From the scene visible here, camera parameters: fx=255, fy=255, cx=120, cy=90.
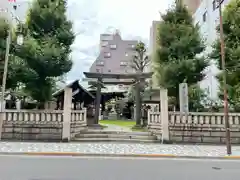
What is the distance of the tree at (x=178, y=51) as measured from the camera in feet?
47.9

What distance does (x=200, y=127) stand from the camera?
1361cm

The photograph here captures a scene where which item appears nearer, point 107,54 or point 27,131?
point 27,131

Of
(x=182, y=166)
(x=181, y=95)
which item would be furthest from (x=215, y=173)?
(x=181, y=95)

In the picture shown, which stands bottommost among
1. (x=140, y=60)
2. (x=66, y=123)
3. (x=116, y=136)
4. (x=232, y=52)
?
(x=116, y=136)

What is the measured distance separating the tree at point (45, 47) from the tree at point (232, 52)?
8606mm

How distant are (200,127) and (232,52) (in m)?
4.48

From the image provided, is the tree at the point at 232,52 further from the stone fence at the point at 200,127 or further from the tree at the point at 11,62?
the tree at the point at 11,62

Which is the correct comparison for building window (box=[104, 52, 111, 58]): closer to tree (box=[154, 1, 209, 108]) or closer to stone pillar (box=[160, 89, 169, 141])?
tree (box=[154, 1, 209, 108])

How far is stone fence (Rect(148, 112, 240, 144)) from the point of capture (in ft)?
44.4

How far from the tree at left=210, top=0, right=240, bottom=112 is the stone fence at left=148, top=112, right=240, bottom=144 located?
1245 mm

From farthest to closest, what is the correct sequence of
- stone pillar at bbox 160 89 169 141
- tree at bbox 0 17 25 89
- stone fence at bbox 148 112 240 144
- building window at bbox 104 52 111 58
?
building window at bbox 104 52 111 58 → tree at bbox 0 17 25 89 → stone pillar at bbox 160 89 169 141 → stone fence at bbox 148 112 240 144

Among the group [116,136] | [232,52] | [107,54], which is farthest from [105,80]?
[107,54]

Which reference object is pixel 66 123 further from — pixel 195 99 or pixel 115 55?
pixel 115 55

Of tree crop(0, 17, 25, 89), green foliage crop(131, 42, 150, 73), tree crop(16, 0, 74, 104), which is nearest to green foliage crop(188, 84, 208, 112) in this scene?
green foliage crop(131, 42, 150, 73)
